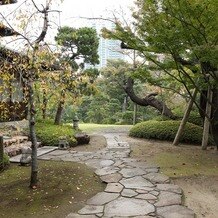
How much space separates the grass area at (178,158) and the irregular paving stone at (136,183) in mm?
921

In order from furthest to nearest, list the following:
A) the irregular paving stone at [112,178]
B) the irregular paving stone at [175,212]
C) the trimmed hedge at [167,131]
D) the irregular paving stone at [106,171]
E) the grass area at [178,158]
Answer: the trimmed hedge at [167,131] < the grass area at [178,158] < the irregular paving stone at [106,171] < the irregular paving stone at [112,178] < the irregular paving stone at [175,212]

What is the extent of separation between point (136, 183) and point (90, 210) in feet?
5.39

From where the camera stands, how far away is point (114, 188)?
577 centimetres

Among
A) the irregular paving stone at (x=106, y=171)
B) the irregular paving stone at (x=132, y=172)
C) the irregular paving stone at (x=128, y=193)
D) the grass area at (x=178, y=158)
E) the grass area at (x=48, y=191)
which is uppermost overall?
the irregular paving stone at (x=132, y=172)

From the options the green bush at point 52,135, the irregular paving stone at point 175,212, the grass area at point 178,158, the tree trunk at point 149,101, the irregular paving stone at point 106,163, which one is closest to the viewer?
the irregular paving stone at point 175,212

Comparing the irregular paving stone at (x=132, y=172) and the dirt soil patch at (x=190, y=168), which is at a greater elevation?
the irregular paving stone at (x=132, y=172)

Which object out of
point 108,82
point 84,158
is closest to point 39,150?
point 84,158

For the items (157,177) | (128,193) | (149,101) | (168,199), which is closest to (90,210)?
(128,193)

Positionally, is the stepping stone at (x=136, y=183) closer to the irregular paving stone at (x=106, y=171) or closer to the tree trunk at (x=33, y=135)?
the irregular paving stone at (x=106, y=171)

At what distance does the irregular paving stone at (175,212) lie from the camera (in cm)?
451

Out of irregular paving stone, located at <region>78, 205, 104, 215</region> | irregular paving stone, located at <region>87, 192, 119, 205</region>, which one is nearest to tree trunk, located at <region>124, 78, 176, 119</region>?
irregular paving stone, located at <region>87, 192, 119, 205</region>

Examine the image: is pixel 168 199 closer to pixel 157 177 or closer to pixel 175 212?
pixel 175 212

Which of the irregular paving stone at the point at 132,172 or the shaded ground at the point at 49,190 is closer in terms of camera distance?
the shaded ground at the point at 49,190

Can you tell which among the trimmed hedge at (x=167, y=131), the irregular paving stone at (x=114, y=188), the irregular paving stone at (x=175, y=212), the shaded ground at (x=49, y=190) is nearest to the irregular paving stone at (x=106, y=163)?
the shaded ground at (x=49, y=190)
